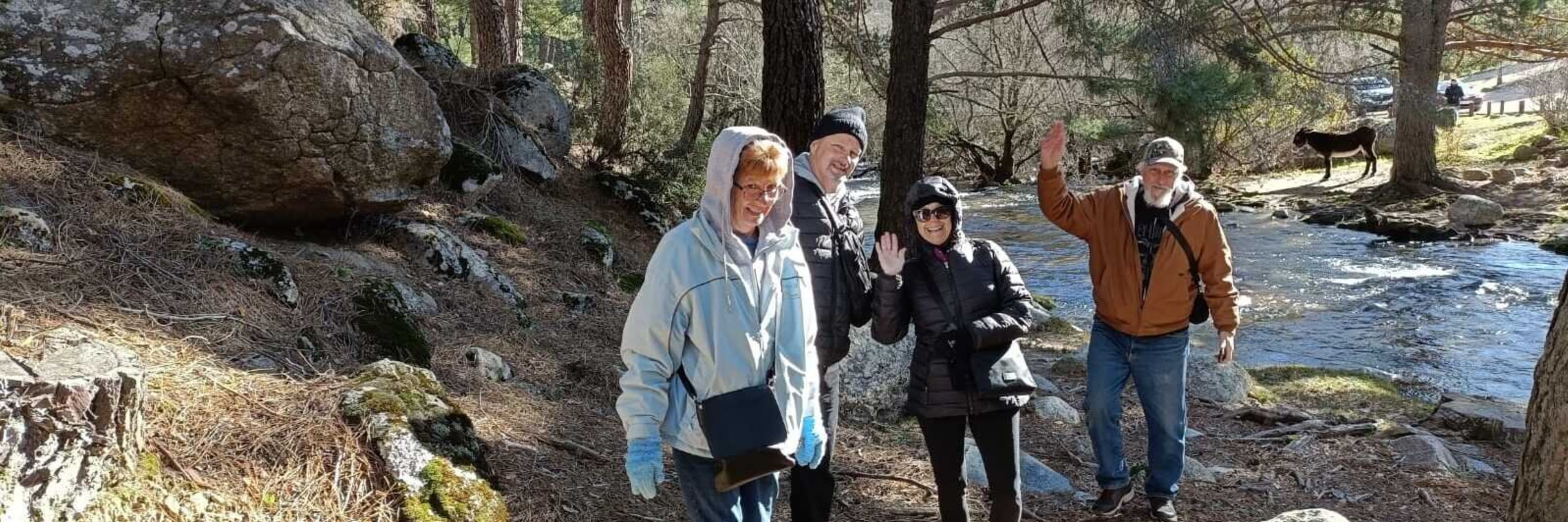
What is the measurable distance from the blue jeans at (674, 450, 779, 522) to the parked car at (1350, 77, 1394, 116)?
1046 centimetres

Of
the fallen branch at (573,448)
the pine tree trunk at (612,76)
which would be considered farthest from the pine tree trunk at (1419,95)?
the fallen branch at (573,448)

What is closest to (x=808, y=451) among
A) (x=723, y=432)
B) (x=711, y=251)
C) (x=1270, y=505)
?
(x=723, y=432)

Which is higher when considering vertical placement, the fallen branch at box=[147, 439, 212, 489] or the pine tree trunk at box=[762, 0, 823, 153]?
the pine tree trunk at box=[762, 0, 823, 153]

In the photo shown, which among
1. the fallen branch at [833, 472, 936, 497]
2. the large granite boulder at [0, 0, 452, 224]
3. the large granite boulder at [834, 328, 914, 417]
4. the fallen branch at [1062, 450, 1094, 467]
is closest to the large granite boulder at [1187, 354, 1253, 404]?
the fallen branch at [1062, 450, 1094, 467]

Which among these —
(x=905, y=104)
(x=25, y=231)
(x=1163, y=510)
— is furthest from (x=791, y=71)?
(x=25, y=231)

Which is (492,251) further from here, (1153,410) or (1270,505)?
(1270,505)

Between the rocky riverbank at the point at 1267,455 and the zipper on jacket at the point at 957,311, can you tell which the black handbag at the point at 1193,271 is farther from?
the zipper on jacket at the point at 957,311

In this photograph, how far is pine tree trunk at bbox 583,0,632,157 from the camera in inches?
403

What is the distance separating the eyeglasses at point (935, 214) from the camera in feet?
10.7

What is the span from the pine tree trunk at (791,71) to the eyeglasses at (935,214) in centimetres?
308

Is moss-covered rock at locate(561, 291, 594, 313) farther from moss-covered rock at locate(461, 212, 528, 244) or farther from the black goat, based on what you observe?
the black goat

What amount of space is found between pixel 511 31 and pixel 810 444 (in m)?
10.5

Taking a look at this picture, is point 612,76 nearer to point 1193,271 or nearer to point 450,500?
point 1193,271

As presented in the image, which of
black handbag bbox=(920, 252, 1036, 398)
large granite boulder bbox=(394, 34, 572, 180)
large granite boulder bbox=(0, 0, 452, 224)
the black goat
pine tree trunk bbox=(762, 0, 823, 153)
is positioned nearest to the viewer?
black handbag bbox=(920, 252, 1036, 398)
